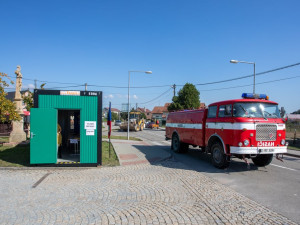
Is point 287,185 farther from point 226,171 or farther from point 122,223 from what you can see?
point 122,223

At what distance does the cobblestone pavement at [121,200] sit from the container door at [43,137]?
2.21ft

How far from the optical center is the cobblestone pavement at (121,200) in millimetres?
4562

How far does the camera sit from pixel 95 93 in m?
9.35

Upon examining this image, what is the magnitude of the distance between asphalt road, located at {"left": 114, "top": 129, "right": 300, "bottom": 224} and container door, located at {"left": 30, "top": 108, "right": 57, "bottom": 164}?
5389 mm

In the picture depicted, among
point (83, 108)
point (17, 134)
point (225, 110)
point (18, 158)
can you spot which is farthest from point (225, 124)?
point (17, 134)

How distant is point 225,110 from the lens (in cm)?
881

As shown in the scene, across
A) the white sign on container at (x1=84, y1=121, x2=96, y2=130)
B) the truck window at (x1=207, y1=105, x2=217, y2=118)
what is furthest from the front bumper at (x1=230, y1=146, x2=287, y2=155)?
the white sign on container at (x1=84, y1=121, x2=96, y2=130)

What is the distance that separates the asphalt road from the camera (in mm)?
5426

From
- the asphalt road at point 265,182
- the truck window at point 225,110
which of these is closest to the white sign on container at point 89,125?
the asphalt road at point 265,182

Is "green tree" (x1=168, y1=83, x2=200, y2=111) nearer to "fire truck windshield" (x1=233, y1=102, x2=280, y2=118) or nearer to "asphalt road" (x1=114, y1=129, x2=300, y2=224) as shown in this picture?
"asphalt road" (x1=114, y1=129, x2=300, y2=224)

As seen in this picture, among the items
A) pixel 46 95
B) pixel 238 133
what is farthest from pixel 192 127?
pixel 46 95

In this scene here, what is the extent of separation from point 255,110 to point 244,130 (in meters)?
1.05

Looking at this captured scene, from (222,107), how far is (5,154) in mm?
9663

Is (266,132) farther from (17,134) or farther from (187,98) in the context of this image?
(187,98)
